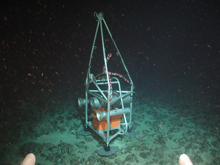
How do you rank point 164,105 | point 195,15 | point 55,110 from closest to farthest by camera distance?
point 55,110 < point 195,15 < point 164,105

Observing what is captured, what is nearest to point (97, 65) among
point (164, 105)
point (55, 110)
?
point (55, 110)

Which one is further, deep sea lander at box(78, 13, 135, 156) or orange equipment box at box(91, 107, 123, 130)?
orange equipment box at box(91, 107, 123, 130)

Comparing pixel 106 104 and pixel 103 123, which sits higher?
pixel 106 104

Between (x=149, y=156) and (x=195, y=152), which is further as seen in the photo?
(x=195, y=152)

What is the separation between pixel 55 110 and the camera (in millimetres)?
3045

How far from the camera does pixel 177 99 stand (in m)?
3.87

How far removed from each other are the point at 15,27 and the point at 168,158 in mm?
3046

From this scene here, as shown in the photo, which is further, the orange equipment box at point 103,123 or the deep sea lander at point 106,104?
the orange equipment box at point 103,123

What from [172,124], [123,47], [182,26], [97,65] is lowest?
[172,124]

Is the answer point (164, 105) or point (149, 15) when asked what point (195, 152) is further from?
point (149, 15)

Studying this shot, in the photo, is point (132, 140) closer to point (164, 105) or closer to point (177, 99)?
point (164, 105)

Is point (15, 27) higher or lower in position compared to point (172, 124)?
higher

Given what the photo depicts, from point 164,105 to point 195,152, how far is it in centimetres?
174

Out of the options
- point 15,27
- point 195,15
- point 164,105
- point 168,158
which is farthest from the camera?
point 164,105
